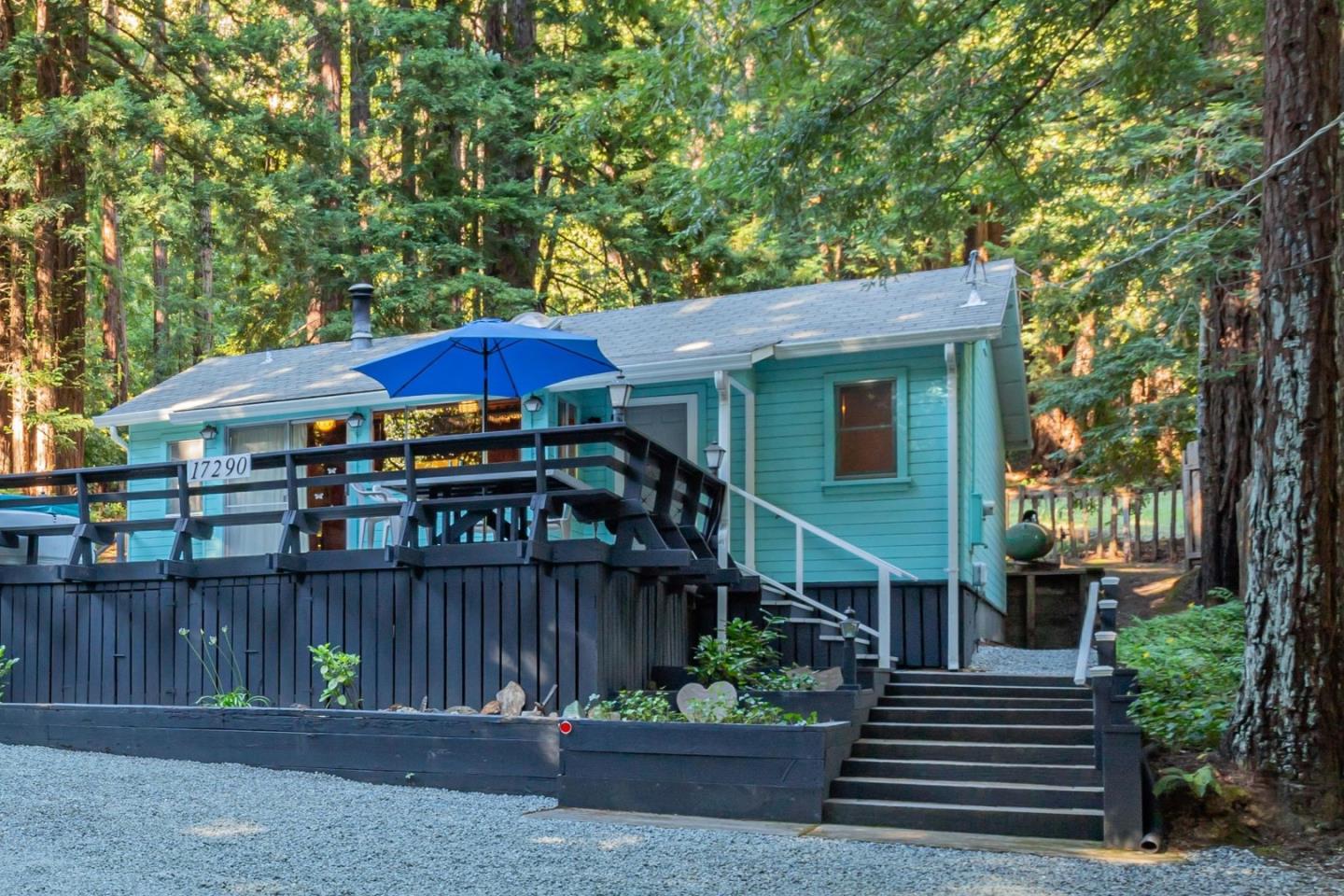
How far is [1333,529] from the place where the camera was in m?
6.70

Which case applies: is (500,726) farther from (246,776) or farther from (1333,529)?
(1333,529)

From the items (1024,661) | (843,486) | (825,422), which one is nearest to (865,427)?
(825,422)

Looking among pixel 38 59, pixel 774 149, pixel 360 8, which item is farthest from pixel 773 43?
pixel 360 8

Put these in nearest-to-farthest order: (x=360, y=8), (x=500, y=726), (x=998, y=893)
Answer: (x=998, y=893) < (x=500, y=726) < (x=360, y=8)

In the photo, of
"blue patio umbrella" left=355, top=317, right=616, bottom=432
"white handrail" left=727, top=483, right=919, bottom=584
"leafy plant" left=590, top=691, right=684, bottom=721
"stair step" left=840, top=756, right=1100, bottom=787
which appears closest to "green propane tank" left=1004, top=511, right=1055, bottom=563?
"white handrail" left=727, top=483, right=919, bottom=584

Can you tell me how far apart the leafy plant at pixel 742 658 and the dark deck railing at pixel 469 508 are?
0.60 metres

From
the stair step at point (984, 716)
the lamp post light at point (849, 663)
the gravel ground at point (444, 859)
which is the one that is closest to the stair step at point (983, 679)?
the stair step at point (984, 716)

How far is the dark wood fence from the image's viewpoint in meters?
8.76

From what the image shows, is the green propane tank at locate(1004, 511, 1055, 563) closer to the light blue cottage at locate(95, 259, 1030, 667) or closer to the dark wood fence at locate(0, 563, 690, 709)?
the light blue cottage at locate(95, 259, 1030, 667)

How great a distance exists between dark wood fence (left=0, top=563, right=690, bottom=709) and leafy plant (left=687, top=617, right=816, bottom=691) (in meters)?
0.35

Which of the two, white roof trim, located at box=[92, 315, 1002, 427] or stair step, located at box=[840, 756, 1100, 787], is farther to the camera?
white roof trim, located at box=[92, 315, 1002, 427]

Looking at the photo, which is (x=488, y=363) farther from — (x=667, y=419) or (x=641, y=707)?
(x=641, y=707)

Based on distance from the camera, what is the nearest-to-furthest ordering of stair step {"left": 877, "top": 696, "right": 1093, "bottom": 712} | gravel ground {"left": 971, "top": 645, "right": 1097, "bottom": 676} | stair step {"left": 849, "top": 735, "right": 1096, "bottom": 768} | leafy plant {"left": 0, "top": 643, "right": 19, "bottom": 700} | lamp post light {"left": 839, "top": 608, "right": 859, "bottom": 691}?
stair step {"left": 849, "top": 735, "right": 1096, "bottom": 768} → lamp post light {"left": 839, "top": 608, "right": 859, "bottom": 691} → stair step {"left": 877, "top": 696, "right": 1093, "bottom": 712} → leafy plant {"left": 0, "top": 643, "right": 19, "bottom": 700} → gravel ground {"left": 971, "top": 645, "right": 1097, "bottom": 676}

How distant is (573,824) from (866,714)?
261 centimetres
